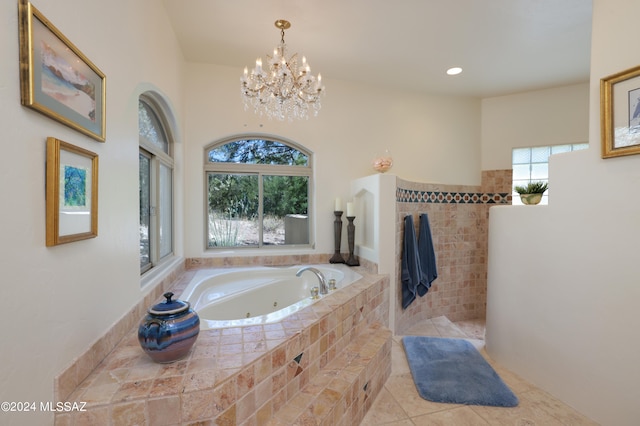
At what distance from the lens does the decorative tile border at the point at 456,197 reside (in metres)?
3.29

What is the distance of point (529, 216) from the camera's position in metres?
2.11

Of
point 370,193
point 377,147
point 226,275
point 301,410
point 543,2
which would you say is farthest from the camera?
point 377,147

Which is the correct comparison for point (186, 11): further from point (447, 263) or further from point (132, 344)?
point (447, 263)

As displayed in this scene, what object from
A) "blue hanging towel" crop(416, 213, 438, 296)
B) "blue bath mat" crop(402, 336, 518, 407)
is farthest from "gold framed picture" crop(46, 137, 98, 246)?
"blue hanging towel" crop(416, 213, 438, 296)

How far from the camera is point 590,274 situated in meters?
1.70

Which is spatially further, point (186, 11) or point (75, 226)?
point (186, 11)

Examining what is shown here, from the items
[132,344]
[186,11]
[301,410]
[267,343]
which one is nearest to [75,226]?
[132,344]

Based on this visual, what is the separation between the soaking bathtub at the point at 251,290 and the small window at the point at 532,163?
2659mm

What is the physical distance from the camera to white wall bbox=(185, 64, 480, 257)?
9.83 feet

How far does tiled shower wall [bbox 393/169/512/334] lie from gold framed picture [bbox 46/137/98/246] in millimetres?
2889

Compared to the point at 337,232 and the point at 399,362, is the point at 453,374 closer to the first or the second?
the point at 399,362

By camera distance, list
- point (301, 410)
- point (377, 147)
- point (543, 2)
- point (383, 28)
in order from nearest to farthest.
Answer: point (301, 410) < point (543, 2) < point (383, 28) < point (377, 147)

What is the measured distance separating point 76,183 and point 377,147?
305 centimetres

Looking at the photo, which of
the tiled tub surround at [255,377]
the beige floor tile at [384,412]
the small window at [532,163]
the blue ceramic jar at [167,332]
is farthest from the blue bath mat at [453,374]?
the small window at [532,163]
